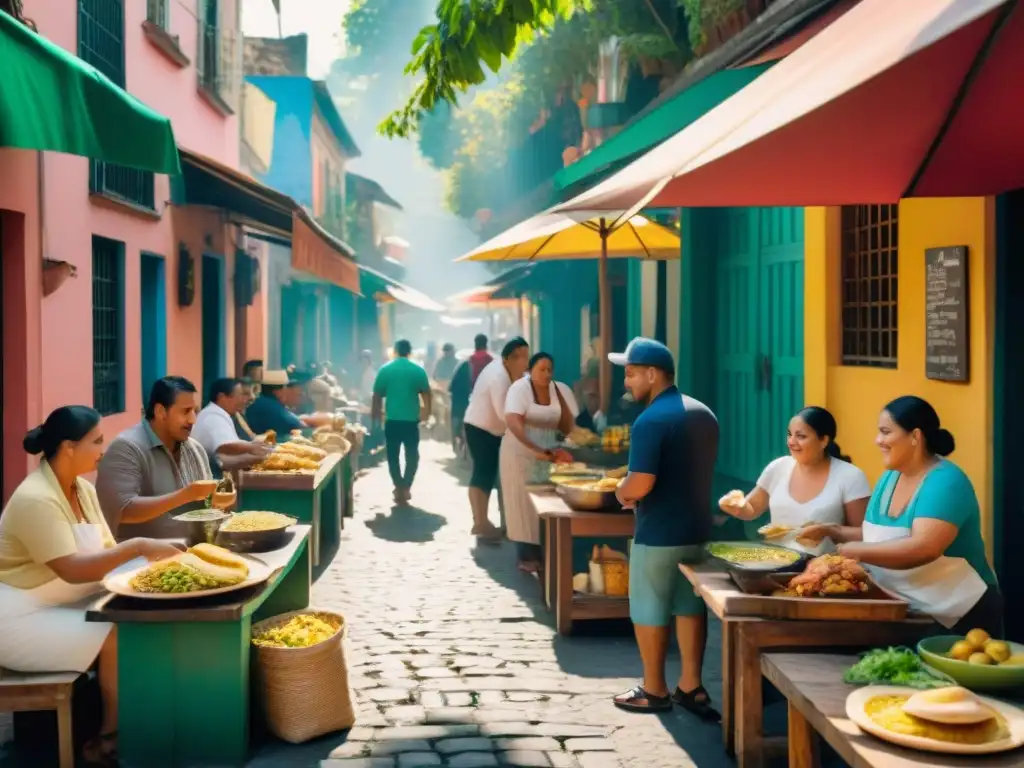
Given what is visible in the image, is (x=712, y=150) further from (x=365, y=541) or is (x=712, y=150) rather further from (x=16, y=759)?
(x=365, y=541)

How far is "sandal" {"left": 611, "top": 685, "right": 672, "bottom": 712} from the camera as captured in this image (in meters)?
6.11

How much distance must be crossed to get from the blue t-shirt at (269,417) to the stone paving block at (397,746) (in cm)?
597

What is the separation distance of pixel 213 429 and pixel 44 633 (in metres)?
4.03

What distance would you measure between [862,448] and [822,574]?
→ 3406 millimetres

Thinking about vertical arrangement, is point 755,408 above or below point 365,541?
above

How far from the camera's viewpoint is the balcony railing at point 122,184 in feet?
34.6

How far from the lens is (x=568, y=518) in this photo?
306 inches

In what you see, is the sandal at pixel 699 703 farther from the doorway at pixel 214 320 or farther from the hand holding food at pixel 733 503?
the doorway at pixel 214 320

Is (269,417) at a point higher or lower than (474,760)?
higher

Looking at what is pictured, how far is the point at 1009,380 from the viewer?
19.5 ft

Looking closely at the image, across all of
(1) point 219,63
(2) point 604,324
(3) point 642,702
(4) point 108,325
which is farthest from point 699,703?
(1) point 219,63

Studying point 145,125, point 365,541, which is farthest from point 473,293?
point 145,125

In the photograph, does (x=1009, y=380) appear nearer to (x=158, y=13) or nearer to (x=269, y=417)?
(x=269, y=417)

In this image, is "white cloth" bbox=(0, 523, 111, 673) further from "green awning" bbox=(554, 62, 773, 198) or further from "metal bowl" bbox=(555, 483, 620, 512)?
"green awning" bbox=(554, 62, 773, 198)
